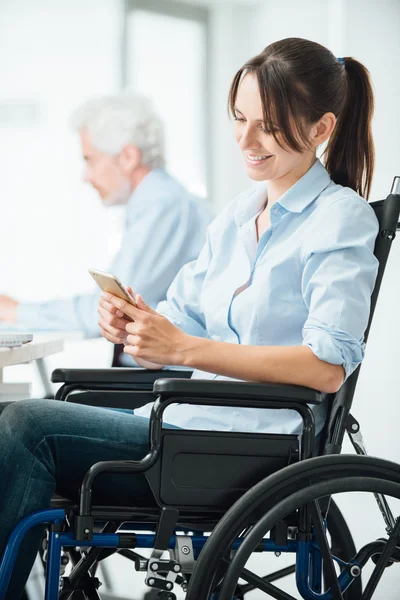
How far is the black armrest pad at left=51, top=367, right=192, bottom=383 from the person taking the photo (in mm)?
1509

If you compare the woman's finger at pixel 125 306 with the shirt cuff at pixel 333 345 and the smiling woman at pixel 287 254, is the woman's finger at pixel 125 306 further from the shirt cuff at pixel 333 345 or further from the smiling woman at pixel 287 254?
the shirt cuff at pixel 333 345

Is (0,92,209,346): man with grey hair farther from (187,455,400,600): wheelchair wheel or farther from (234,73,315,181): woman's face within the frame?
(187,455,400,600): wheelchair wheel

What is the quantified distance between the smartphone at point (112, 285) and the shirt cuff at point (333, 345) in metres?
0.28

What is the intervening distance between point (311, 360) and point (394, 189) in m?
0.37

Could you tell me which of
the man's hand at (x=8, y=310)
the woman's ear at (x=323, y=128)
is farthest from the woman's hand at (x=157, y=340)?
the man's hand at (x=8, y=310)

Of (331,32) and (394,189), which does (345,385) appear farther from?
(331,32)

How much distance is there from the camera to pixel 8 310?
14.1 feet

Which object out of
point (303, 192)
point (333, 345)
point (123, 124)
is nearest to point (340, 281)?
point (333, 345)

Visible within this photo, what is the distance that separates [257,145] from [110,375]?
0.50m

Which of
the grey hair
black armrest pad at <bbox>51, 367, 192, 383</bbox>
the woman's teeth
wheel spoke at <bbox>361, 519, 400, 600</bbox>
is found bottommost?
wheel spoke at <bbox>361, 519, 400, 600</bbox>

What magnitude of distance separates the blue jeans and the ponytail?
2.04 feet

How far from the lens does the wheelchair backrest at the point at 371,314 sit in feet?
4.23

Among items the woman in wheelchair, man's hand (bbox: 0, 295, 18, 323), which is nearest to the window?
man's hand (bbox: 0, 295, 18, 323)

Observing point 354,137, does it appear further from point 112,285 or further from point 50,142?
point 50,142
